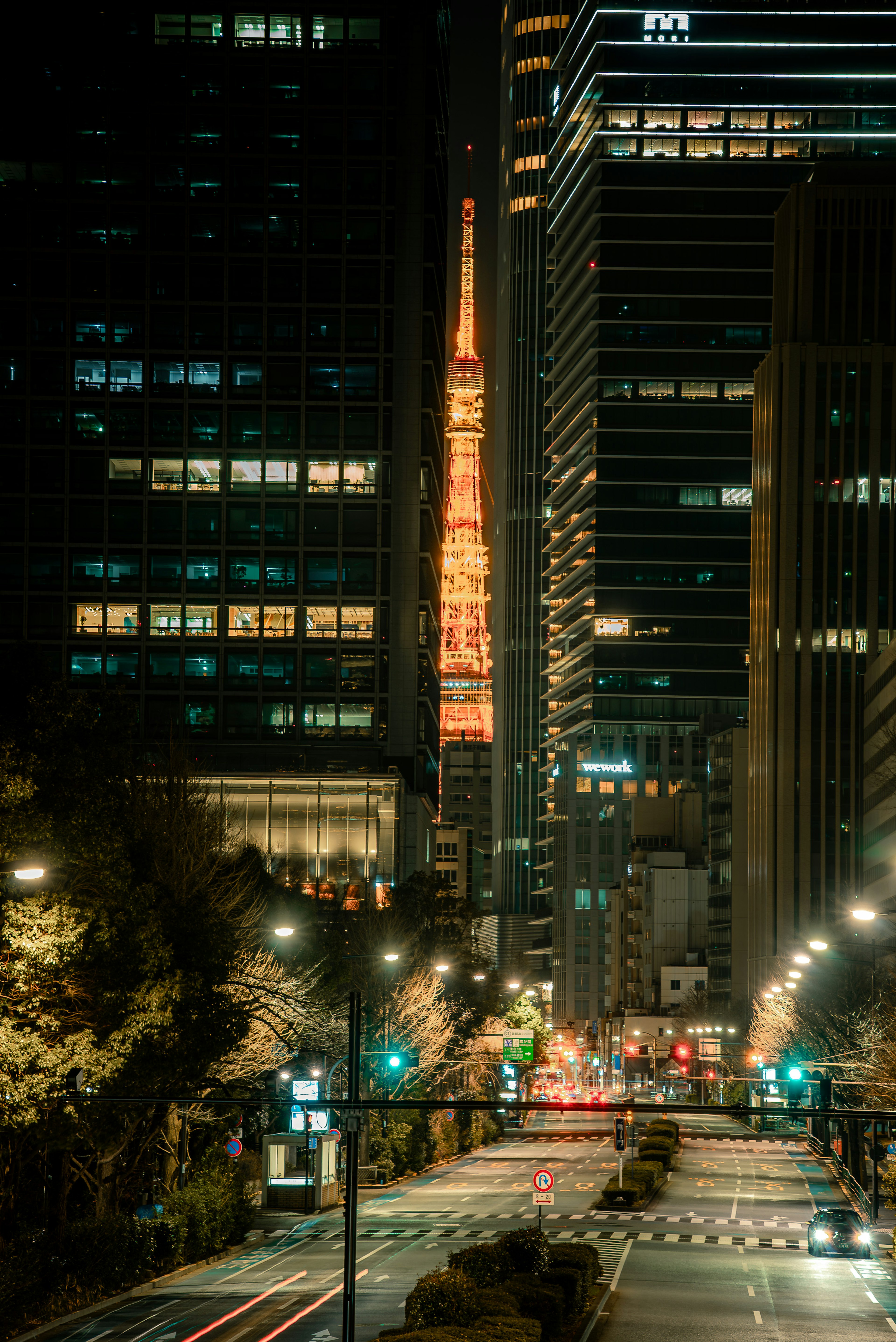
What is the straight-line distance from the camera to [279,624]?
468 ft

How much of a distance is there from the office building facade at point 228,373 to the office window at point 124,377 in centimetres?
21

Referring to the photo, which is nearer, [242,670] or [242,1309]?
[242,1309]

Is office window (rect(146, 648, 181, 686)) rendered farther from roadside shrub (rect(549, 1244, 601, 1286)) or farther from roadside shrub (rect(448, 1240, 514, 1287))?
roadside shrub (rect(448, 1240, 514, 1287))

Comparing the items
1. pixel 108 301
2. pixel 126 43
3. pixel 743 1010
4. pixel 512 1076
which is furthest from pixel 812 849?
pixel 126 43

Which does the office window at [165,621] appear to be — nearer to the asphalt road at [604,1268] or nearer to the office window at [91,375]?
the office window at [91,375]

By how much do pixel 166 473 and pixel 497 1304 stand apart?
114412 millimetres

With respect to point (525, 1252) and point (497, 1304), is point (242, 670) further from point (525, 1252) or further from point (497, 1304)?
point (497, 1304)

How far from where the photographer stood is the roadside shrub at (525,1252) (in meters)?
44.0

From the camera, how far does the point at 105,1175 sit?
51688mm

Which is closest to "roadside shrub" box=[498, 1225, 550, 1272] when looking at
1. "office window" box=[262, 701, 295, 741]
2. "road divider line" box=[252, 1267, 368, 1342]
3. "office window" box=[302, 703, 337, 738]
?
"road divider line" box=[252, 1267, 368, 1342]

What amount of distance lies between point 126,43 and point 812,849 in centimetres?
10930

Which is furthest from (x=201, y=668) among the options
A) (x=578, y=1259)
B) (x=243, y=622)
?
(x=578, y=1259)

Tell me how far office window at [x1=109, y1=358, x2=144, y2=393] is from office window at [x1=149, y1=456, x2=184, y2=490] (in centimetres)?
656

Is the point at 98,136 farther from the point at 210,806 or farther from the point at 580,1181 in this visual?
the point at 580,1181
